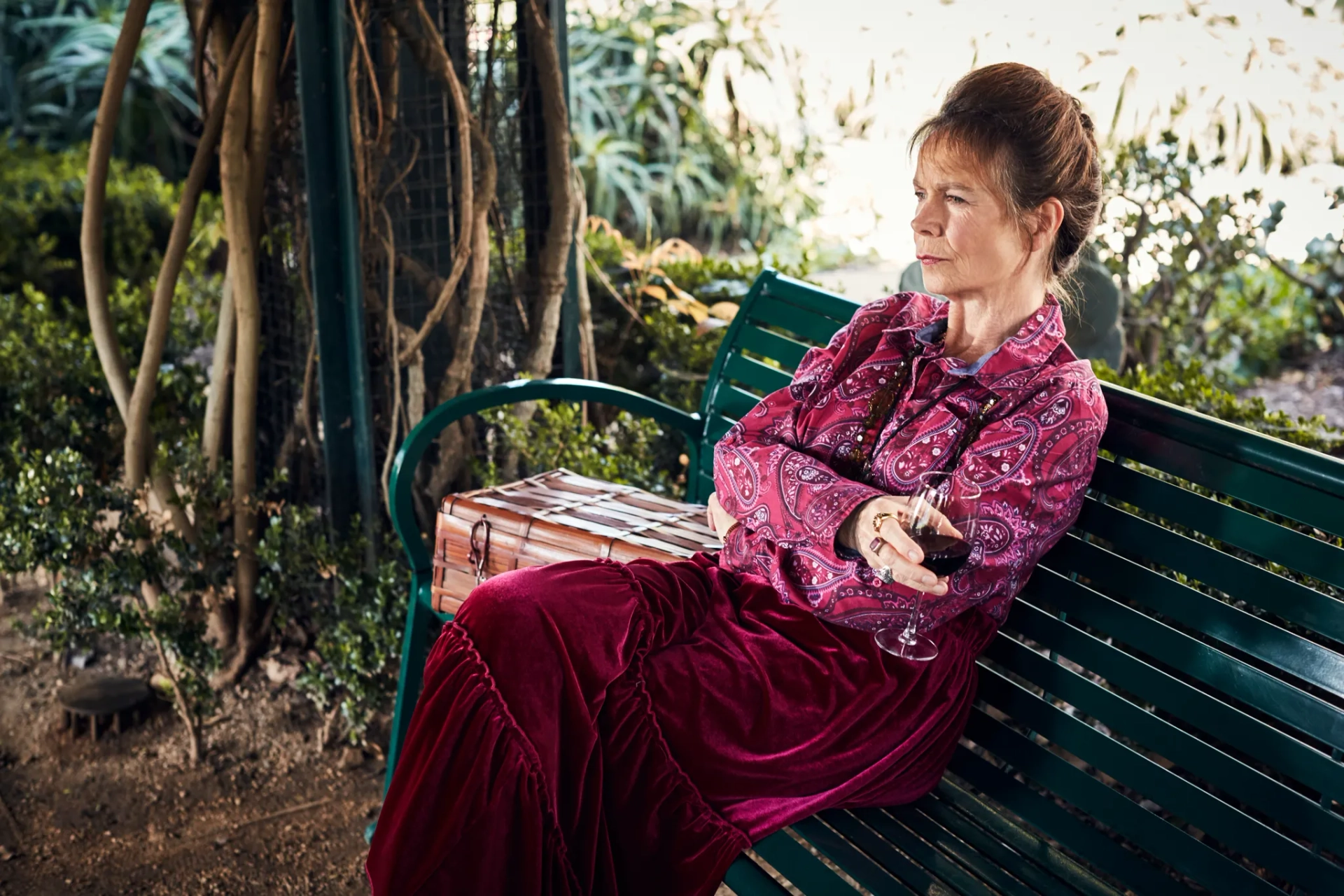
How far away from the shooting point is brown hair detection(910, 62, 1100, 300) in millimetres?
1753

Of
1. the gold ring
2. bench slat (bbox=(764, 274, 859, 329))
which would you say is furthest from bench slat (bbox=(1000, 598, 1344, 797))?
bench slat (bbox=(764, 274, 859, 329))

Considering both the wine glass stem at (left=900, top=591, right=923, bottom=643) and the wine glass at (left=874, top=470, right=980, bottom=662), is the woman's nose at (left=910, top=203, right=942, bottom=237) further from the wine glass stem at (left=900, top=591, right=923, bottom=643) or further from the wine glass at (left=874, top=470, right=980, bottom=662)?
the wine glass stem at (left=900, top=591, right=923, bottom=643)

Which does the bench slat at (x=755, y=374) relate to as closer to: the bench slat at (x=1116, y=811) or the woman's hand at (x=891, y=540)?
the woman's hand at (x=891, y=540)

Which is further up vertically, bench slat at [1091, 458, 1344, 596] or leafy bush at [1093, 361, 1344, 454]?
bench slat at [1091, 458, 1344, 596]

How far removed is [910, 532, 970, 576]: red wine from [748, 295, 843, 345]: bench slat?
34.9 inches

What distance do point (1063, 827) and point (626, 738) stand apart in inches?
25.0

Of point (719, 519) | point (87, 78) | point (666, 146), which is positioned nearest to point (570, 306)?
point (719, 519)

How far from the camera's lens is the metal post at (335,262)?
2.72 m

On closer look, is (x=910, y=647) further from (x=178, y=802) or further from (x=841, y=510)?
(x=178, y=802)

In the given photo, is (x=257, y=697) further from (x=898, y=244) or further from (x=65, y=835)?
(x=898, y=244)

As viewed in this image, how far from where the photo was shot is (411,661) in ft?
8.08

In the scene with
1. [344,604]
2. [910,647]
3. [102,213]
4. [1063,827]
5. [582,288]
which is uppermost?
[102,213]

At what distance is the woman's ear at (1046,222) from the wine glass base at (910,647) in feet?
2.00

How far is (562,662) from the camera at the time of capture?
5.62 feet
